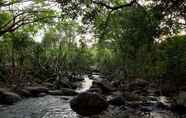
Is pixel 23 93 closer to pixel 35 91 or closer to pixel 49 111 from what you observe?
pixel 35 91

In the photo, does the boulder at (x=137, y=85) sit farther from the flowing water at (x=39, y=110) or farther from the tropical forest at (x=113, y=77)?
the flowing water at (x=39, y=110)

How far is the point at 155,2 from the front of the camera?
8.10 m

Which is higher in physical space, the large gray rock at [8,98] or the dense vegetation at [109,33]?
the dense vegetation at [109,33]

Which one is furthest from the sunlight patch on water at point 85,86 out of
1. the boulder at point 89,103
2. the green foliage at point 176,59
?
the boulder at point 89,103

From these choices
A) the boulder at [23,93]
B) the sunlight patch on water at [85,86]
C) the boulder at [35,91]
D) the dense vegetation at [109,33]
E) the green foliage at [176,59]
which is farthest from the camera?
the sunlight patch on water at [85,86]

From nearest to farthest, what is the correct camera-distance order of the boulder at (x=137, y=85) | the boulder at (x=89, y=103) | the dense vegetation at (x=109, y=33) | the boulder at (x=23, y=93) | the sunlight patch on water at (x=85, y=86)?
the dense vegetation at (x=109, y=33) < the boulder at (x=89, y=103) < the boulder at (x=23, y=93) < the boulder at (x=137, y=85) < the sunlight patch on water at (x=85, y=86)

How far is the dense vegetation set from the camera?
26.8 ft

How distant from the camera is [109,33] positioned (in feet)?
56.7

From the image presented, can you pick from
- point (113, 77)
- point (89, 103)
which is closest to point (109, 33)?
point (89, 103)

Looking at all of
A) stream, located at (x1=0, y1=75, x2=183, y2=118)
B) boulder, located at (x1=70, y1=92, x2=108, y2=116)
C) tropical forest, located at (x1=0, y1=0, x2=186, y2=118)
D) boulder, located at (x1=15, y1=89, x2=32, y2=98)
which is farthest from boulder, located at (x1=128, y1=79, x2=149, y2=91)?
boulder, located at (x1=70, y1=92, x2=108, y2=116)

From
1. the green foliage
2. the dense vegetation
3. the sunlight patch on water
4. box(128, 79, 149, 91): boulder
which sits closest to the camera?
the dense vegetation

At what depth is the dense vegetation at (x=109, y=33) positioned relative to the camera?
8156 mm

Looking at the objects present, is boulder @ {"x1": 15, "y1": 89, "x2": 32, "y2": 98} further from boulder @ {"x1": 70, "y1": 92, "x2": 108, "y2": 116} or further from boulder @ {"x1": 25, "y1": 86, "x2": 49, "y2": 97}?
boulder @ {"x1": 70, "y1": 92, "x2": 108, "y2": 116}

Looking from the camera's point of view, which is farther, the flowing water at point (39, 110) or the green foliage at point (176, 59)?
the green foliage at point (176, 59)
